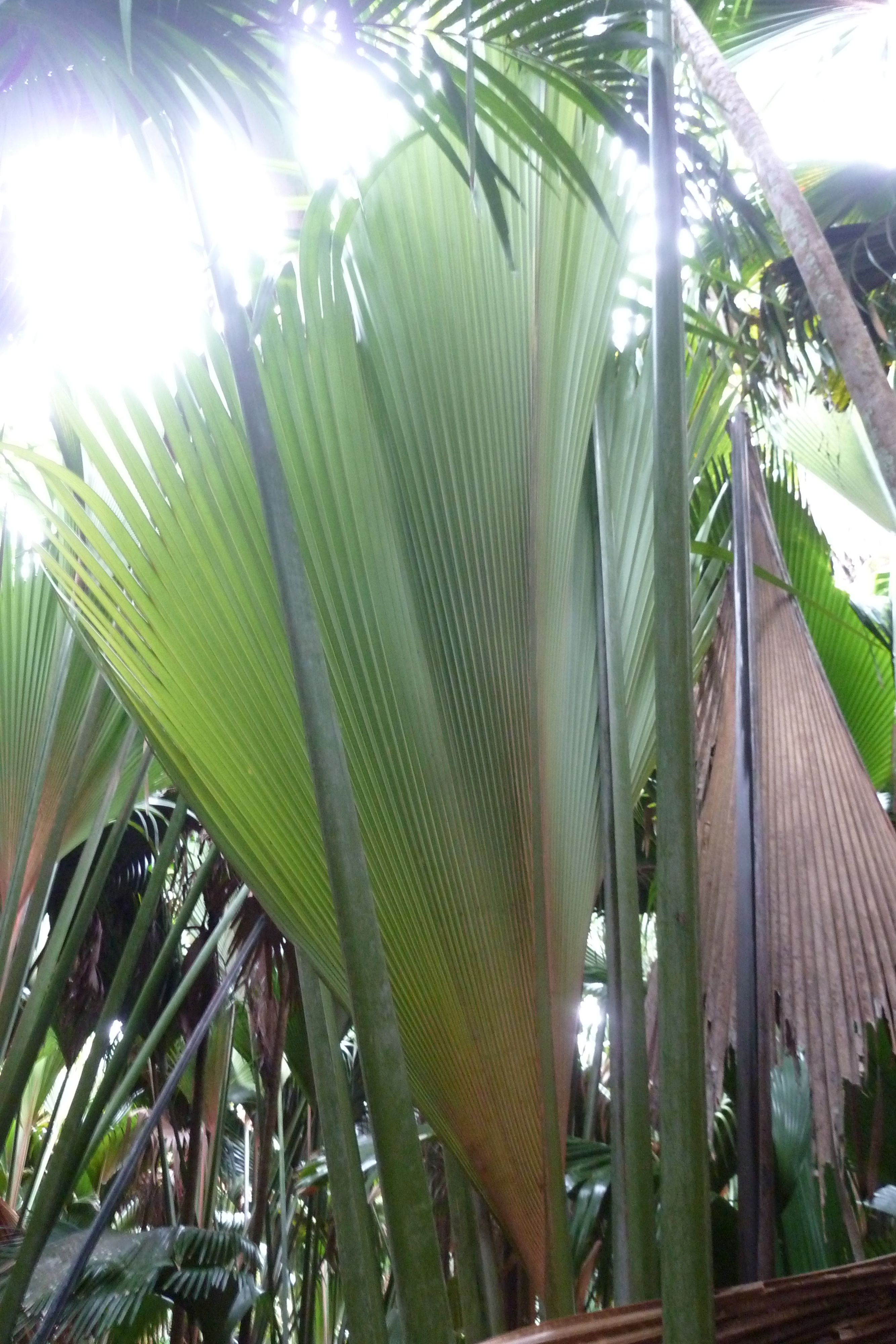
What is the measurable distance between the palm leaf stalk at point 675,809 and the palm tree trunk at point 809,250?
5.2 inches

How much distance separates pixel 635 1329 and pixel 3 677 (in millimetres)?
1077

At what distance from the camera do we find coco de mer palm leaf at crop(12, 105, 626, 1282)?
631mm

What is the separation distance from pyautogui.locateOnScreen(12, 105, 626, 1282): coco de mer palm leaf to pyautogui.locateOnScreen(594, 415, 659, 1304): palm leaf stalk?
0.05 meters

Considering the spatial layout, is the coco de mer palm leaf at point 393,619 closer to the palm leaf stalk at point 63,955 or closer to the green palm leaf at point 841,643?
the palm leaf stalk at point 63,955

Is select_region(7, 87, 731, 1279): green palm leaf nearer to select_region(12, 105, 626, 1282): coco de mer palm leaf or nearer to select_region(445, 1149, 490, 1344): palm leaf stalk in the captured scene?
select_region(12, 105, 626, 1282): coco de mer palm leaf

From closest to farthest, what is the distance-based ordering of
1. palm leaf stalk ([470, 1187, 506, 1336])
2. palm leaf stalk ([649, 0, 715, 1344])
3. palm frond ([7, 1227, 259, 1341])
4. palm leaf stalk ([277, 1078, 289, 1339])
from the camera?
palm leaf stalk ([649, 0, 715, 1344]), palm leaf stalk ([470, 1187, 506, 1336]), palm frond ([7, 1227, 259, 1341]), palm leaf stalk ([277, 1078, 289, 1339])

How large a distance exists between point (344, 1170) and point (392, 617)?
0.42 metres

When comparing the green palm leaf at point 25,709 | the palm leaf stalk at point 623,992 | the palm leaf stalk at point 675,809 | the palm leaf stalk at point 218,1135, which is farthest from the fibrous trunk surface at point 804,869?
the palm leaf stalk at point 218,1135

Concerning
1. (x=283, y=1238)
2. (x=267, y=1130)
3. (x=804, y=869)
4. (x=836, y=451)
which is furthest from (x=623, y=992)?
(x=836, y=451)

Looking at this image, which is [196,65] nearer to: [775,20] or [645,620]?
[645,620]

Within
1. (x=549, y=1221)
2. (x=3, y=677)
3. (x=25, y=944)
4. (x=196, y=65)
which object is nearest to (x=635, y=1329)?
(x=549, y=1221)

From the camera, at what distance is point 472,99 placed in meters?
0.43

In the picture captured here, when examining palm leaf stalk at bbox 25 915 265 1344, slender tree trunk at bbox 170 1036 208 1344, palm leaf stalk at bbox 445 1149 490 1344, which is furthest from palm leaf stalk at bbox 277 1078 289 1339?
palm leaf stalk at bbox 445 1149 490 1344

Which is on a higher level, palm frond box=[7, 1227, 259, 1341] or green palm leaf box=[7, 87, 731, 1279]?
green palm leaf box=[7, 87, 731, 1279]
